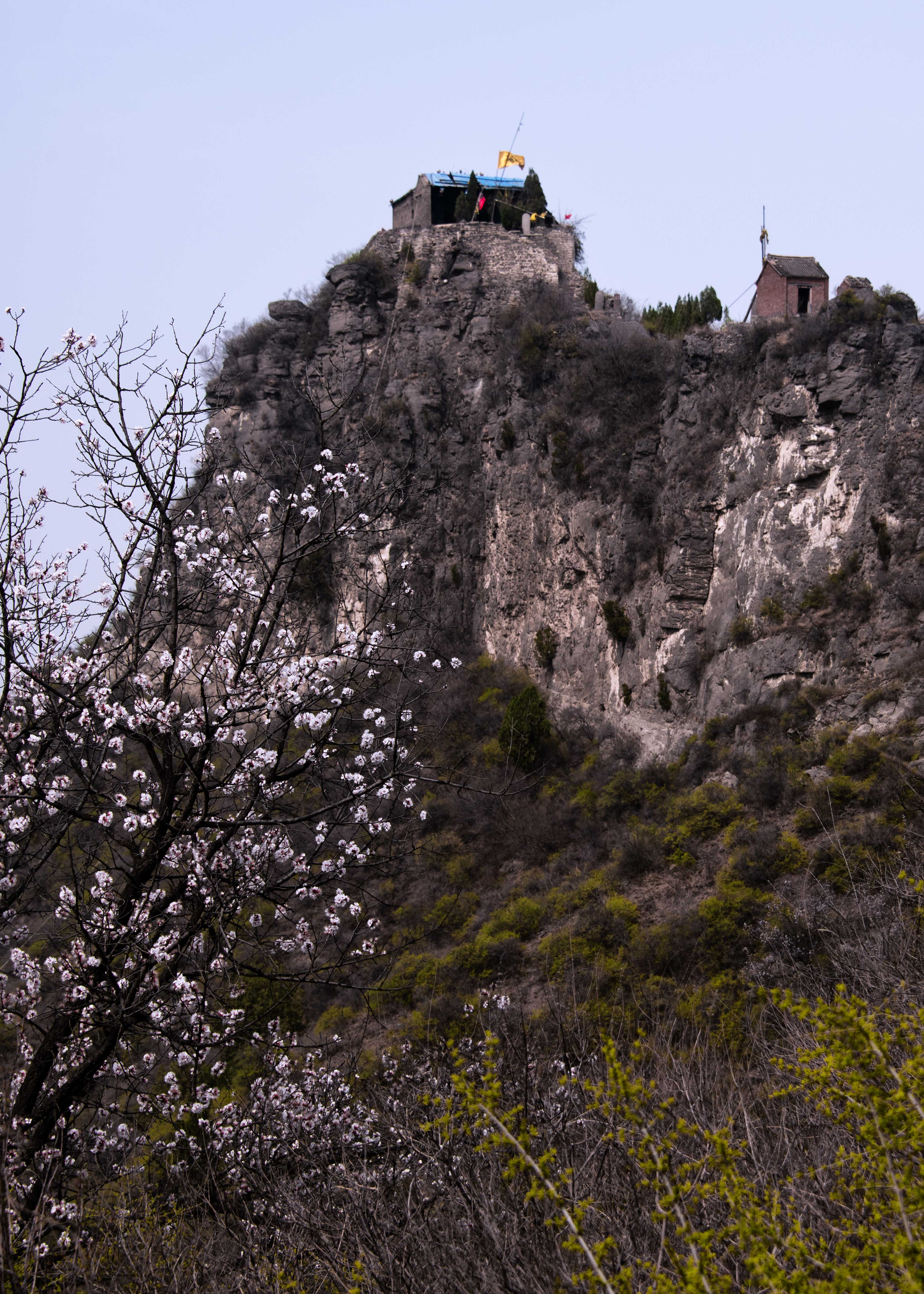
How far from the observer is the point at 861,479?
2027cm

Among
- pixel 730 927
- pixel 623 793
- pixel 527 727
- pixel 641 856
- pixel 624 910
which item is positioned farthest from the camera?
pixel 527 727

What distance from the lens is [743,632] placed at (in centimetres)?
2130

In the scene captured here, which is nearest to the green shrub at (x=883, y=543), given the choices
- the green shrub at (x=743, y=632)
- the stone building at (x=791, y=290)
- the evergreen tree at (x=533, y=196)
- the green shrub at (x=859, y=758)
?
the green shrub at (x=743, y=632)

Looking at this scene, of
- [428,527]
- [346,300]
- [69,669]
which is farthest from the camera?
[346,300]

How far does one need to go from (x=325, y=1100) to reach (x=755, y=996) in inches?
269

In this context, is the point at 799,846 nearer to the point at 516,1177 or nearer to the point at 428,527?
the point at 516,1177

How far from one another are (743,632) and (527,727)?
5.90m

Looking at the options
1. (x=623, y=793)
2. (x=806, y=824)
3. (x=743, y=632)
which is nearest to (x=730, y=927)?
(x=806, y=824)

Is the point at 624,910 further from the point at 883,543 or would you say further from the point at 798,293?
the point at 798,293

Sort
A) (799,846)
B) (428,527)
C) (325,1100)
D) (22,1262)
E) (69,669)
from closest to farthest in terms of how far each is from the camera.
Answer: (22,1262)
(69,669)
(325,1100)
(799,846)
(428,527)

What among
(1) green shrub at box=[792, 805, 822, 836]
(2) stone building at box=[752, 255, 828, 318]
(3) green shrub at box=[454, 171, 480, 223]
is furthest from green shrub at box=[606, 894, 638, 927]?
(3) green shrub at box=[454, 171, 480, 223]

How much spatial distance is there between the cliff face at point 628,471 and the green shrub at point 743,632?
0.05 m

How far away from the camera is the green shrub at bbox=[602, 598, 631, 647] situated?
25.1 m

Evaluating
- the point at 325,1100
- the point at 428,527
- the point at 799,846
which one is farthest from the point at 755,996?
the point at 428,527
